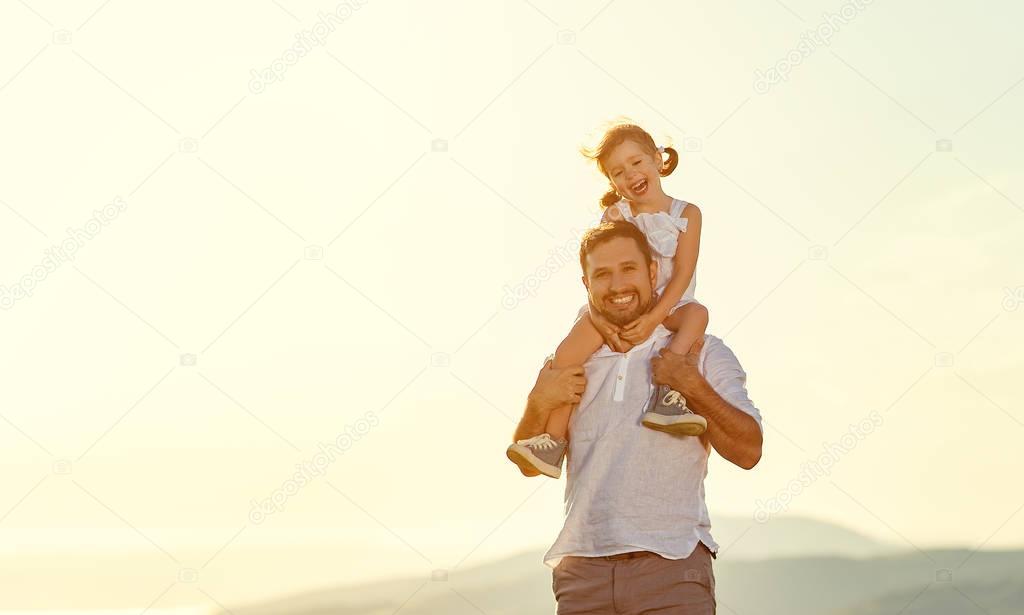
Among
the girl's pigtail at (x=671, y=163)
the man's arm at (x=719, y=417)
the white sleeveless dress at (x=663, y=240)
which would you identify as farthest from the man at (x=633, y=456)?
the girl's pigtail at (x=671, y=163)

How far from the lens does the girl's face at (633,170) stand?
537 centimetres

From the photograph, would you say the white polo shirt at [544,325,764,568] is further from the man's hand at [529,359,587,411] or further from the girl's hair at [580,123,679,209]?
the girl's hair at [580,123,679,209]

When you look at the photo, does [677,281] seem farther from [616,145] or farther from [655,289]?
[616,145]

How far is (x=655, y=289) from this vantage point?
461 centimetres

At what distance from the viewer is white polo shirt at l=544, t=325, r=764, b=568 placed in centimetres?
382

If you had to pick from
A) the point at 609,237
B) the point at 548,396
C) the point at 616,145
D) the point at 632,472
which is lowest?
the point at 632,472

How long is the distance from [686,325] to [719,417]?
21.8 inches

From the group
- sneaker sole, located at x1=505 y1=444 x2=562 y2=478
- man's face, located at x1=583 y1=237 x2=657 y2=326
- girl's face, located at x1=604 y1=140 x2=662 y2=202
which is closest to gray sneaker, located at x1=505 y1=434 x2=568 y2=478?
sneaker sole, located at x1=505 y1=444 x2=562 y2=478

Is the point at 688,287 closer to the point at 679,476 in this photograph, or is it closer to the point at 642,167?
the point at 642,167

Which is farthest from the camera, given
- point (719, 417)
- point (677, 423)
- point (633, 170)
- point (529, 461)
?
point (633, 170)

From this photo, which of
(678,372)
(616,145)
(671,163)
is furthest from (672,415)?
(671,163)

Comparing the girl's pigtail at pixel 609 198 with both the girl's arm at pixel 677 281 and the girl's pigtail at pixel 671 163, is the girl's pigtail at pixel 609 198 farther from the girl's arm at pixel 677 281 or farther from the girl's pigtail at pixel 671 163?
the girl's arm at pixel 677 281

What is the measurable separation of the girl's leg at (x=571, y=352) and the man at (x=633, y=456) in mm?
41

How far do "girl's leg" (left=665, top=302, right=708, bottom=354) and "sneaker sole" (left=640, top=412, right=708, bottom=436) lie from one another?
1.30 feet
